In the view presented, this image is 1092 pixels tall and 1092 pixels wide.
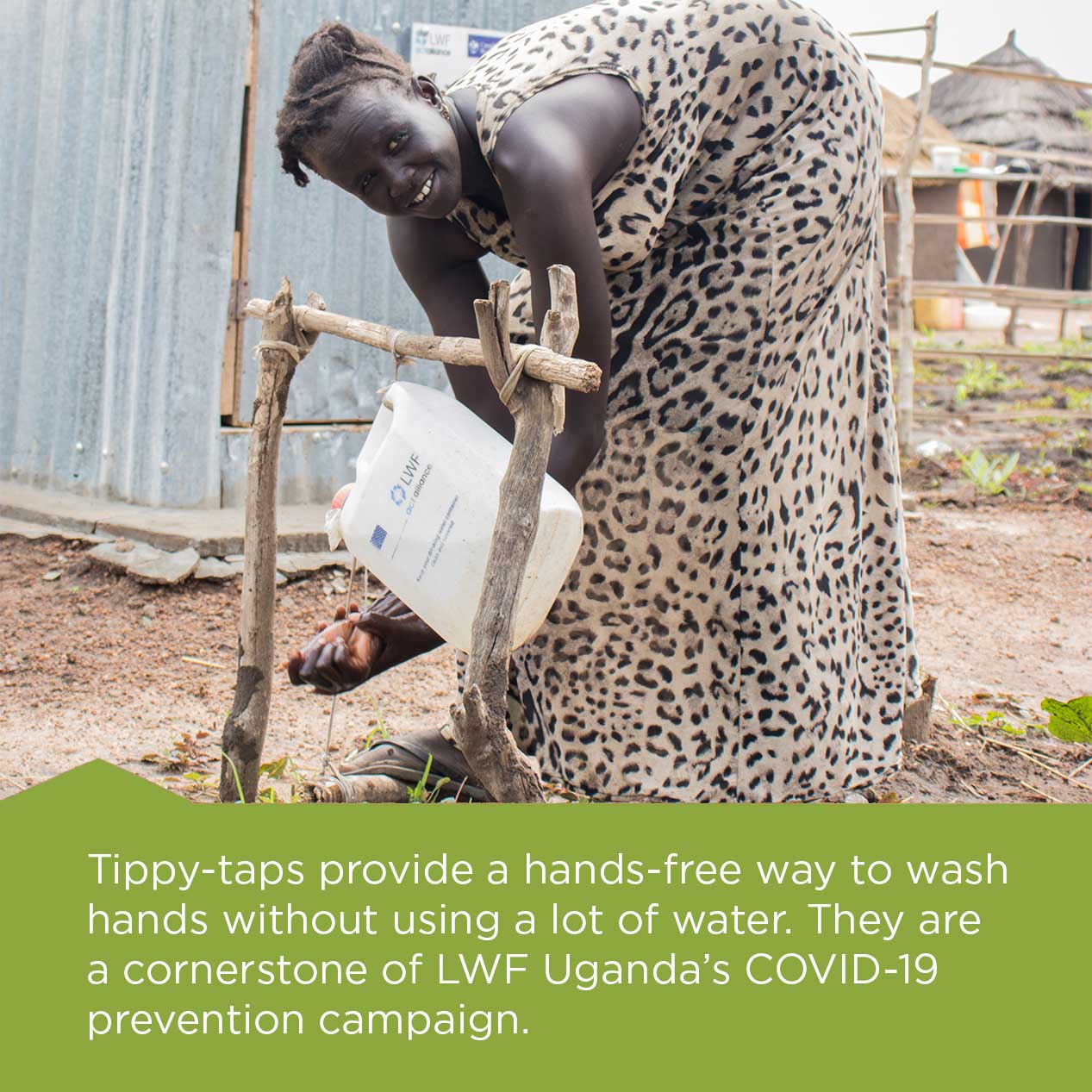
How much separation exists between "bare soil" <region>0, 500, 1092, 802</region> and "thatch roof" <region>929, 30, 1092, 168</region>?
16.7 meters

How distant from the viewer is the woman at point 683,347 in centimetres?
194

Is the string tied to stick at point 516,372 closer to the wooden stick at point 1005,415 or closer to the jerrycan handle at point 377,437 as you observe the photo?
the jerrycan handle at point 377,437

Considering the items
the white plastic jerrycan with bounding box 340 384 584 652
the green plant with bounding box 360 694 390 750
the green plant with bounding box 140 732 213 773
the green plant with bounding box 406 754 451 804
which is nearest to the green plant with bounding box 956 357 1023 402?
the green plant with bounding box 360 694 390 750

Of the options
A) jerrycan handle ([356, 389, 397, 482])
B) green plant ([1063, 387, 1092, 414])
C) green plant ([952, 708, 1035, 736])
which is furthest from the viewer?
green plant ([1063, 387, 1092, 414])

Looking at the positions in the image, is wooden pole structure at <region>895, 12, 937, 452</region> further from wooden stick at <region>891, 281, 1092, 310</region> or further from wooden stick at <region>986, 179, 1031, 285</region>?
wooden stick at <region>986, 179, 1031, 285</region>

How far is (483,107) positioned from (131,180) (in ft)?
9.36

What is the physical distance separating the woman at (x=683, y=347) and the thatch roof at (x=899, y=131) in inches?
534

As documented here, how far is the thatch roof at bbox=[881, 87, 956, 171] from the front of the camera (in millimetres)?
15484

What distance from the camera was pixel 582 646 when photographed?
8.12ft

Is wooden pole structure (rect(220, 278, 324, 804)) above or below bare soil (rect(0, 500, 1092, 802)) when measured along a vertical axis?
above

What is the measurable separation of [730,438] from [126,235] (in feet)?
9.70

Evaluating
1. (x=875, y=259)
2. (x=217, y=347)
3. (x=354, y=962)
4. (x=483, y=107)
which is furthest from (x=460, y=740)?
(x=217, y=347)

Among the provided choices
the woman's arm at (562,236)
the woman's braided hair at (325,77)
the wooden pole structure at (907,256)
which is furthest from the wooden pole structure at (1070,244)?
the woman's braided hair at (325,77)

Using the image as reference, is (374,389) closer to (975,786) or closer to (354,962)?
(975,786)
